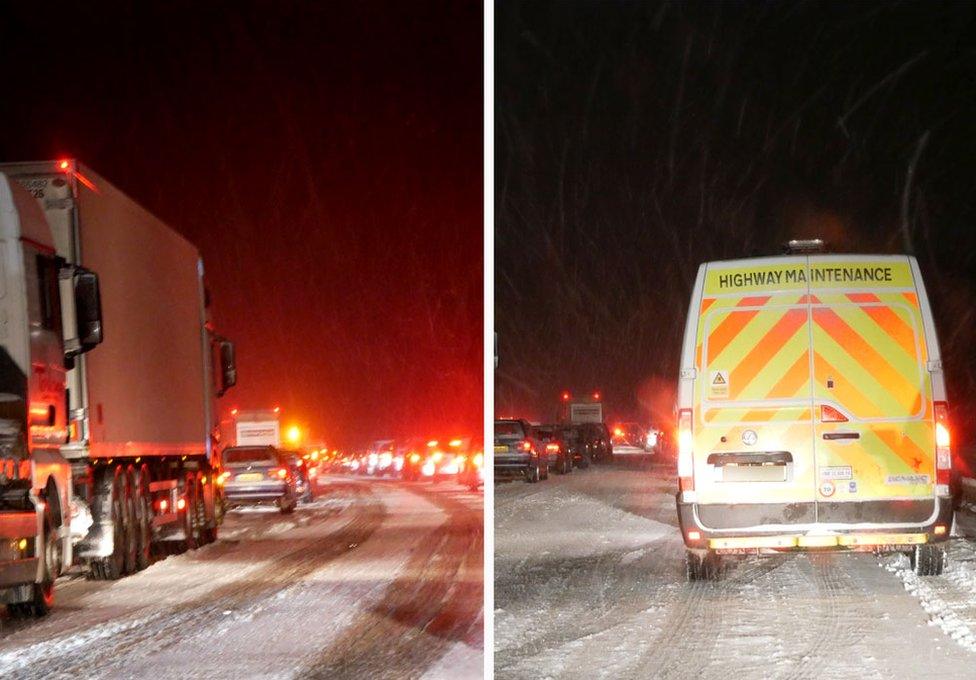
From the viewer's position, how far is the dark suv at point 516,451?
3186 cm

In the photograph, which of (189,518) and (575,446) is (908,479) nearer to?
(189,518)

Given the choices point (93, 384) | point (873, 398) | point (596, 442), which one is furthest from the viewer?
point (596, 442)

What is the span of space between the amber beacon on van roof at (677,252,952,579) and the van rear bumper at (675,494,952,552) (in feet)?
0.03

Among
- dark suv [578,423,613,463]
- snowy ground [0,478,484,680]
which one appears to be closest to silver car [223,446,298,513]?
snowy ground [0,478,484,680]

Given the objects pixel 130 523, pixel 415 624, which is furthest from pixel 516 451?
pixel 415 624

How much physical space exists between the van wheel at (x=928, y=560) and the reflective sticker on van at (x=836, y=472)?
104cm

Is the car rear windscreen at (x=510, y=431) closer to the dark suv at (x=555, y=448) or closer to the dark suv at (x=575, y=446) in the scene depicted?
the dark suv at (x=555, y=448)

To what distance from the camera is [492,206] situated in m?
6.70

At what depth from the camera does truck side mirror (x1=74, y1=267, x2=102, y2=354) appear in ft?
41.7

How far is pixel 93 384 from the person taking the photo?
14.3m

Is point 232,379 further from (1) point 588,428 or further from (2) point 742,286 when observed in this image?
(1) point 588,428

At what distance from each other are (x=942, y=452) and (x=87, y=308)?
7.34 m

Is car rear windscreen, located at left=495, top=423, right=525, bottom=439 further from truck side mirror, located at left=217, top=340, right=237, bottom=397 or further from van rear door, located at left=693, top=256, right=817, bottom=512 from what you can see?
van rear door, located at left=693, top=256, right=817, bottom=512

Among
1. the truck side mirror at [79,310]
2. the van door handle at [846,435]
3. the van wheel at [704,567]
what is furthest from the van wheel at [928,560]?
the truck side mirror at [79,310]
